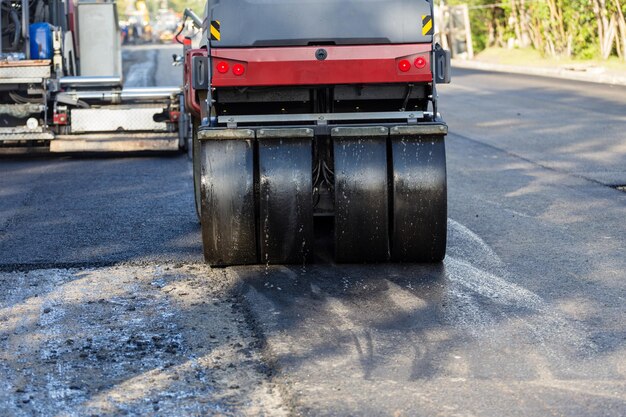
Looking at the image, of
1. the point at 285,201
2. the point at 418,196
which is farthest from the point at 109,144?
the point at 418,196

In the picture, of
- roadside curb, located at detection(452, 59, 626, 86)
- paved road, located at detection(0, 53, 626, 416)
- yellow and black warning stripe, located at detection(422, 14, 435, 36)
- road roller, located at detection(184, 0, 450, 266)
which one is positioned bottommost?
paved road, located at detection(0, 53, 626, 416)

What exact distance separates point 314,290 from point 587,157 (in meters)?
7.61

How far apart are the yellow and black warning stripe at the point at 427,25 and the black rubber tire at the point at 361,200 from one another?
911 millimetres

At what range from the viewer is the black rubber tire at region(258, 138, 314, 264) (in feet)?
26.2

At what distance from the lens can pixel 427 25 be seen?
8266 millimetres

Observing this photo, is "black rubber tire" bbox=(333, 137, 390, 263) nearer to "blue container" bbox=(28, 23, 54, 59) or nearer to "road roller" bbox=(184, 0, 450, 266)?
"road roller" bbox=(184, 0, 450, 266)

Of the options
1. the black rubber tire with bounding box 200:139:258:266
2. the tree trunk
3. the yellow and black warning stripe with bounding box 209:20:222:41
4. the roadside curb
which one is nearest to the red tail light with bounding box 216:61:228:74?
the yellow and black warning stripe with bounding box 209:20:222:41

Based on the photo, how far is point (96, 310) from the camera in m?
7.04

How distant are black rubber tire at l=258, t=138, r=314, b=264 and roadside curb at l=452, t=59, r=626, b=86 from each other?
21.2 metres

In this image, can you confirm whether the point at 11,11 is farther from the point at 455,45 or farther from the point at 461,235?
the point at 455,45

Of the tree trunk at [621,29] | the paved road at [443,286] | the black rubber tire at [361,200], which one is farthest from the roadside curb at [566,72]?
the black rubber tire at [361,200]

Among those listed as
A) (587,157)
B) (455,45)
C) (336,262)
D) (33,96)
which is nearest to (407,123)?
(336,262)

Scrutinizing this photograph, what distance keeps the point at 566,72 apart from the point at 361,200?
2568 cm

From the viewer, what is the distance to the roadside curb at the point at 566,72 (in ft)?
94.9
